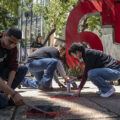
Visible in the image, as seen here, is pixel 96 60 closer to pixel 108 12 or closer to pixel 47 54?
pixel 47 54

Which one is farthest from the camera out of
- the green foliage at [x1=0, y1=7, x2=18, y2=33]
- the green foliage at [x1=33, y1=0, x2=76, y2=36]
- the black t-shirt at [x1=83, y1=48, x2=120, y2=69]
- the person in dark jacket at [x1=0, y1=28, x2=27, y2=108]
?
the green foliage at [x1=0, y1=7, x2=18, y2=33]

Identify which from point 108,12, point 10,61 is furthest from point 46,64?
point 108,12

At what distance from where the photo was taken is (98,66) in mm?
5137

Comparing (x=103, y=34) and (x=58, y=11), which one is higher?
(x=58, y=11)

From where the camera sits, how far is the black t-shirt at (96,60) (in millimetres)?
4977

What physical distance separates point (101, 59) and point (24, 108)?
1.91 m

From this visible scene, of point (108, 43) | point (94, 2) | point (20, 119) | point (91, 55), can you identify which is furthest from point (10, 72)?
point (108, 43)

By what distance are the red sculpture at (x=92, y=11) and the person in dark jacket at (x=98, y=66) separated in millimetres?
4152

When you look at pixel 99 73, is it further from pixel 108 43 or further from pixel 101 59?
pixel 108 43

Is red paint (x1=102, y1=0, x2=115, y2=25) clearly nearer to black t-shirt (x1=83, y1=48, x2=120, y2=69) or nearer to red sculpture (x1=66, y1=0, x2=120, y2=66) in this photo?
red sculpture (x1=66, y1=0, x2=120, y2=66)

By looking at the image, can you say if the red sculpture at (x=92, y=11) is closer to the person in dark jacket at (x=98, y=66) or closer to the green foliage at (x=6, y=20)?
the person in dark jacket at (x=98, y=66)

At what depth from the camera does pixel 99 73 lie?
5031 millimetres

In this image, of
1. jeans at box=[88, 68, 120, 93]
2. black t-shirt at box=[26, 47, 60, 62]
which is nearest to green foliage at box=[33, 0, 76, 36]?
black t-shirt at box=[26, 47, 60, 62]

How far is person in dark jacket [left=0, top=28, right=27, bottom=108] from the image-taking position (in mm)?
3588
